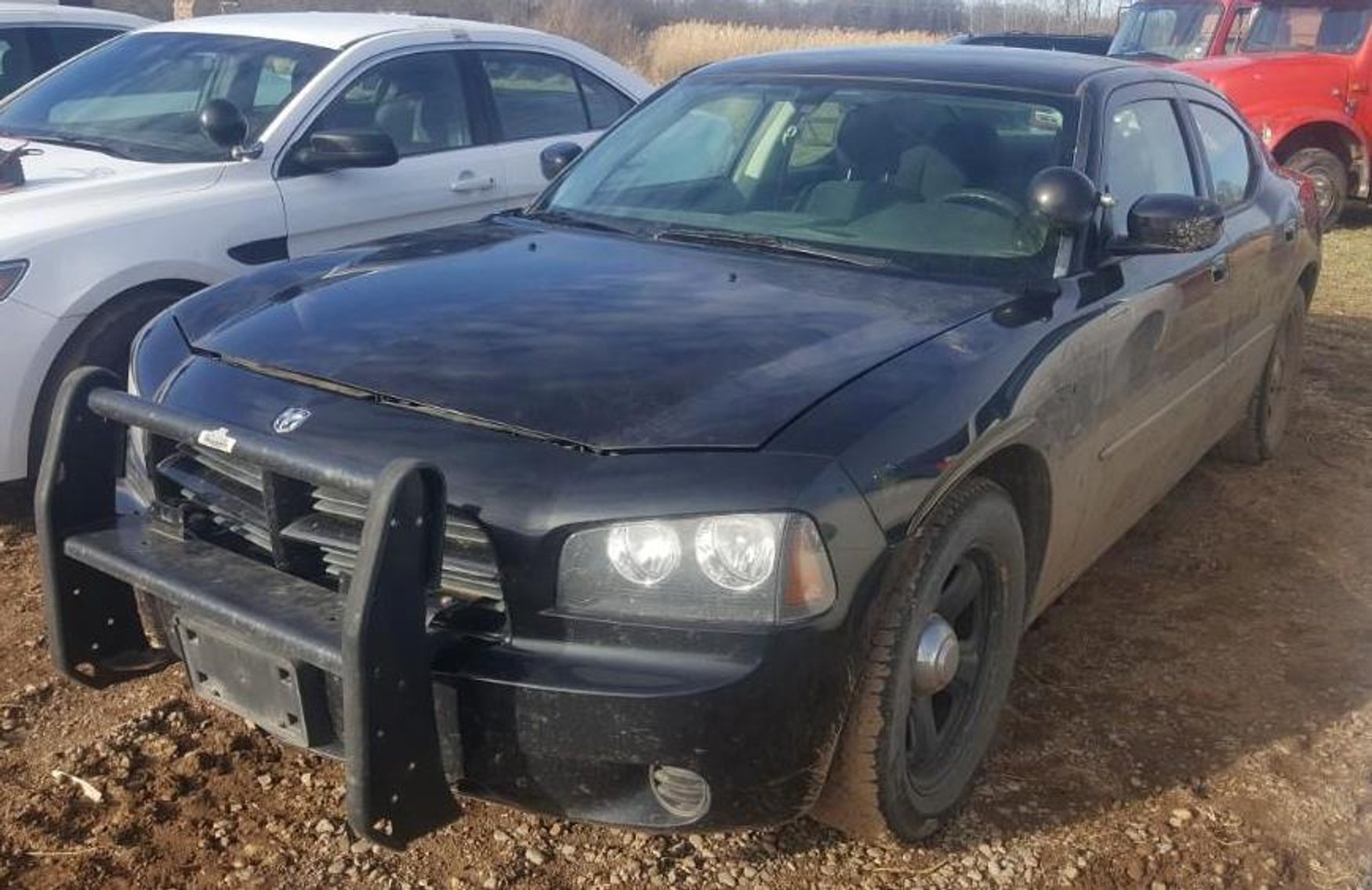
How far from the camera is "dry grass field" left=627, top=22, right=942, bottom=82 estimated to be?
26.4 m

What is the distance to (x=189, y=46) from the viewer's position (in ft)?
18.9

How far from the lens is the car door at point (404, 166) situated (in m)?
5.20

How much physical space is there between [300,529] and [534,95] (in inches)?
167

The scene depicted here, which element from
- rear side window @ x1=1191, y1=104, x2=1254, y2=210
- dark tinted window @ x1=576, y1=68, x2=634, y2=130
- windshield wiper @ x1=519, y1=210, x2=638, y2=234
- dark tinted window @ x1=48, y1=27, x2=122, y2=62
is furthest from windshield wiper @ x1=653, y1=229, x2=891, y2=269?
dark tinted window @ x1=48, y1=27, x2=122, y2=62

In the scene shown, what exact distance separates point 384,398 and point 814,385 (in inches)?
32.5

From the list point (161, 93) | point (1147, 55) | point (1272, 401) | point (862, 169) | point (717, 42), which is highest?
point (862, 169)

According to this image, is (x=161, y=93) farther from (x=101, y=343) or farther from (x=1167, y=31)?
(x=1167, y=31)

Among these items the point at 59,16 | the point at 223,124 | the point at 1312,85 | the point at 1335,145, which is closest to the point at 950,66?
the point at 223,124

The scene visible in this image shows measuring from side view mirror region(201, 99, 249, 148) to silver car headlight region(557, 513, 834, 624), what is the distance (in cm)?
330

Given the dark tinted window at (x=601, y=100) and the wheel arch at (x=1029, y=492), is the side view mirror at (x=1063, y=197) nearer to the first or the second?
the wheel arch at (x=1029, y=492)

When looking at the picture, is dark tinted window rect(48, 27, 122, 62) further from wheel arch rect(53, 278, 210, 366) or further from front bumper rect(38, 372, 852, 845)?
front bumper rect(38, 372, 852, 845)

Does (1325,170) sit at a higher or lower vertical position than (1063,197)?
lower

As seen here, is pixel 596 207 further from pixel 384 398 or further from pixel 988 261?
pixel 384 398

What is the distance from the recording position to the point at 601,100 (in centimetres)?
667
